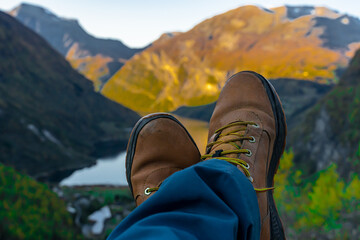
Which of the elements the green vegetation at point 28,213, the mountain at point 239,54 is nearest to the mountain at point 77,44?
the mountain at point 239,54

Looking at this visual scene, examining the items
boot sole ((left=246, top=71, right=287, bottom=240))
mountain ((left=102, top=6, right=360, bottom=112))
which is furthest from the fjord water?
boot sole ((left=246, top=71, right=287, bottom=240))

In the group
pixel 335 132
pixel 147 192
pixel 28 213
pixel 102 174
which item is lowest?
pixel 102 174

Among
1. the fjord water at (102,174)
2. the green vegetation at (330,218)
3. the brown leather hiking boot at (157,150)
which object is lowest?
the fjord water at (102,174)

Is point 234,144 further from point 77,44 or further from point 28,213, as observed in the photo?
point 77,44

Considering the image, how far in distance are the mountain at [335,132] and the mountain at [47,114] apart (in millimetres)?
9384

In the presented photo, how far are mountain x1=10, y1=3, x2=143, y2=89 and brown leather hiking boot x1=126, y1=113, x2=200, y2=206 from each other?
20865 millimetres

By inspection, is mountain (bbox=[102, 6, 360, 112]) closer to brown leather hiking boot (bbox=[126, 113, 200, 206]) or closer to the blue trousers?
brown leather hiking boot (bbox=[126, 113, 200, 206])

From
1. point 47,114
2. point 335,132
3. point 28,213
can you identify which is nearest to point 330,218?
point 28,213

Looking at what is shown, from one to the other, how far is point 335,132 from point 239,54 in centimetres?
370

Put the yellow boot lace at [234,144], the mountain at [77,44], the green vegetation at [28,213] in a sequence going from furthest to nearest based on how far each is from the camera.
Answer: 1. the mountain at [77,44]
2. the green vegetation at [28,213]
3. the yellow boot lace at [234,144]

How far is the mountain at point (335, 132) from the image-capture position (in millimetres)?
4715

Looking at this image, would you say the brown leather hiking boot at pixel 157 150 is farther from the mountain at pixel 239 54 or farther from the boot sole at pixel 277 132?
the mountain at pixel 239 54

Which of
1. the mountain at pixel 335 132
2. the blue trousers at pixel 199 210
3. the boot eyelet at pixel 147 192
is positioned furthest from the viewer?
the mountain at pixel 335 132

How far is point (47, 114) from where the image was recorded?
601 inches
